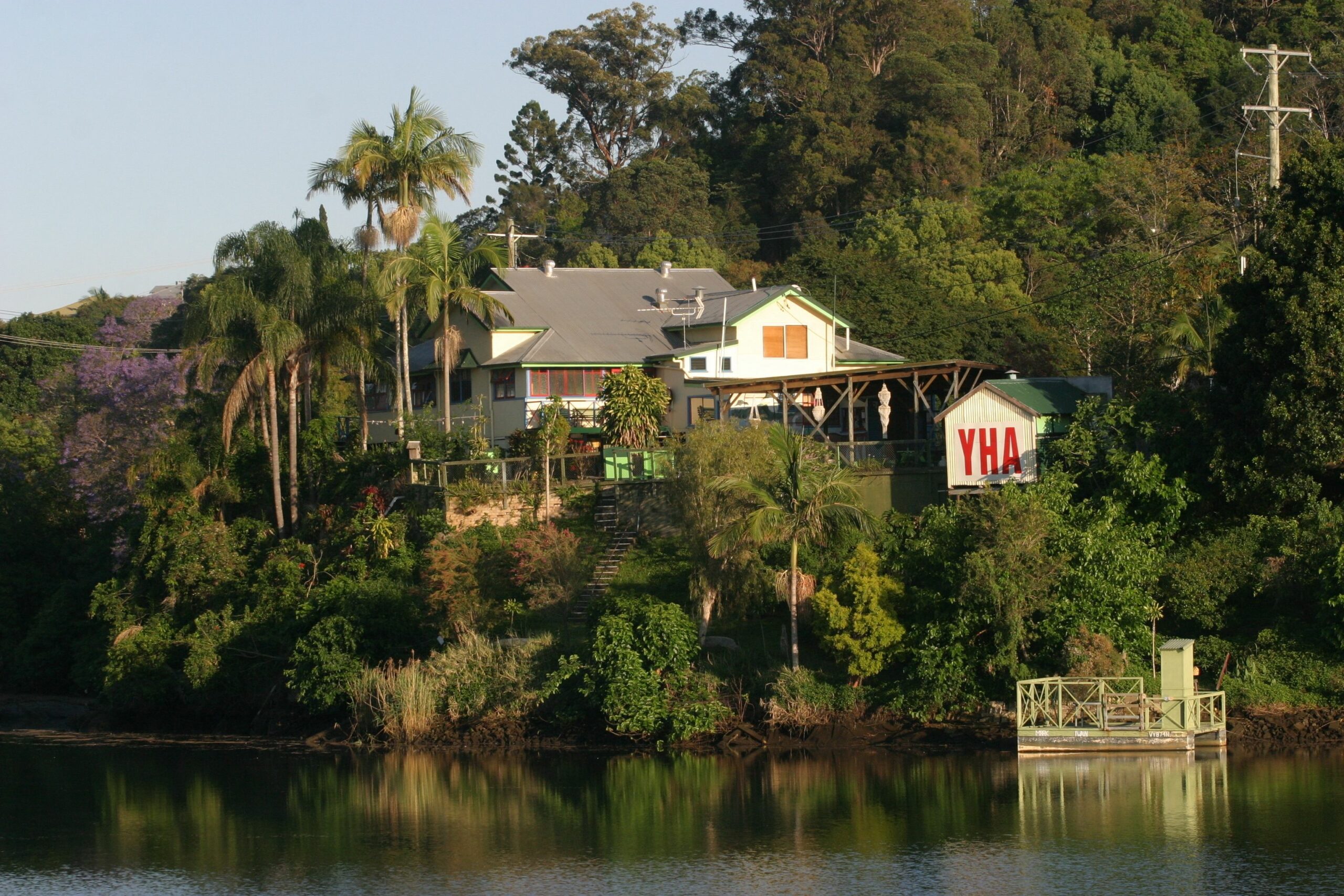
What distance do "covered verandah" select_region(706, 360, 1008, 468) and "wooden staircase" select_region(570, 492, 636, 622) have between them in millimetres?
4876

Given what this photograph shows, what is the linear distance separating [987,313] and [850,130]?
28.3 m

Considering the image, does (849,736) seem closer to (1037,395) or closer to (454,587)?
(1037,395)

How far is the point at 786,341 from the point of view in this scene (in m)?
49.5

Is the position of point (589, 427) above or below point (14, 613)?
above

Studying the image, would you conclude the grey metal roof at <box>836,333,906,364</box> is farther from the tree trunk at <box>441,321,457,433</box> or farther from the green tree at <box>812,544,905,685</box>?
the green tree at <box>812,544,905,685</box>

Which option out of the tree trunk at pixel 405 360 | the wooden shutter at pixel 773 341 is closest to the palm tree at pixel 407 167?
the tree trunk at pixel 405 360

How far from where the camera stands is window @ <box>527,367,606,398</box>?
1901 inches

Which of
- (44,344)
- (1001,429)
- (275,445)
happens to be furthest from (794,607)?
(44,344)

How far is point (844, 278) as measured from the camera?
194ft

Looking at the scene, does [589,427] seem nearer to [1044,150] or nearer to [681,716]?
[681,716]

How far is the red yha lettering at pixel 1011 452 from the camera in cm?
3566

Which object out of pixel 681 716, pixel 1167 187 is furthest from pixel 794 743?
pixel 1167 187

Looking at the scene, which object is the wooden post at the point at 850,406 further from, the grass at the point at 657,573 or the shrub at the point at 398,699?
the shrub at the point at 398,699

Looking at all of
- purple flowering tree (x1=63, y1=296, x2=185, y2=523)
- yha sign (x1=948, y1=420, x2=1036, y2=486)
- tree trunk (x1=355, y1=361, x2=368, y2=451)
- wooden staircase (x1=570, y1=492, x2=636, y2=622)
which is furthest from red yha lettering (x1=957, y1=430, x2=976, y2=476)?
purple flowering tree (x1=63, y1=296, x2=185, y2=523)
